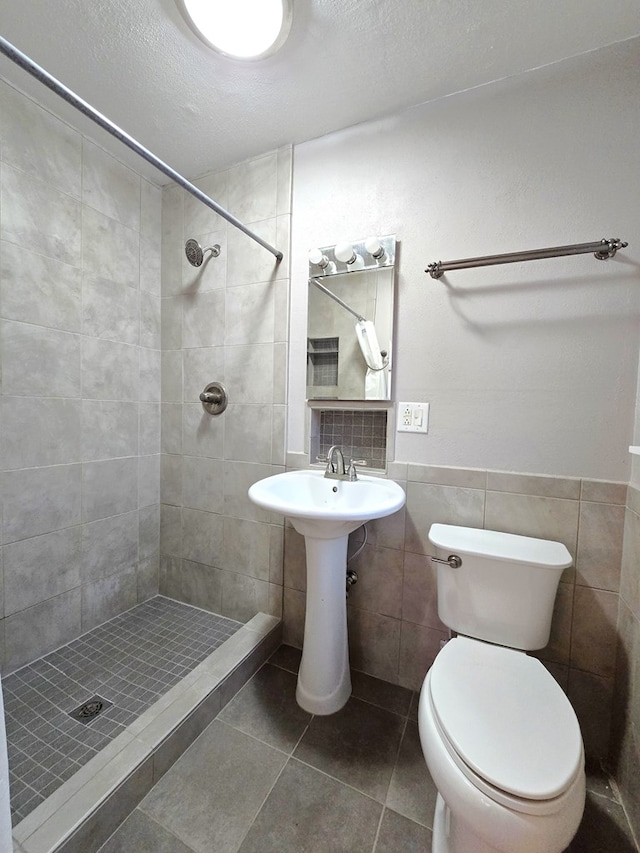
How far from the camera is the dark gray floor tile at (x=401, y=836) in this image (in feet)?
3.03

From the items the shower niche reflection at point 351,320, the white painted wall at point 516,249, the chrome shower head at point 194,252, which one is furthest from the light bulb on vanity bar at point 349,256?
the chrome shower head at point 194,252

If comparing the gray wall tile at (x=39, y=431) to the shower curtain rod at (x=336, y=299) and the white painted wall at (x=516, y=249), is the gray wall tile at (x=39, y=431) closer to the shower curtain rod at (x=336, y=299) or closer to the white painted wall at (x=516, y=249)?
the shower curtain rod at (x=336, y=299)

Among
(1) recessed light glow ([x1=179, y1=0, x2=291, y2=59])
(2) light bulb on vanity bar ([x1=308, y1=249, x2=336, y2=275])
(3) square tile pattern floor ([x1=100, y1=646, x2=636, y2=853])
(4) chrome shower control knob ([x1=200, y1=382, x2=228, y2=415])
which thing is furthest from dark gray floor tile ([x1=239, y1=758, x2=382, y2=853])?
(1) recessed light glow ([x1=179, y1=0, x2=291, y2=59])

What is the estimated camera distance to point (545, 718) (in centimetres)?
80

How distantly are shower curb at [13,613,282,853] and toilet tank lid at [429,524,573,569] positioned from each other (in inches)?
38.5

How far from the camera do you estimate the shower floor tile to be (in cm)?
105

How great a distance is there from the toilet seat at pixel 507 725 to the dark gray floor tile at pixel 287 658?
83 cm

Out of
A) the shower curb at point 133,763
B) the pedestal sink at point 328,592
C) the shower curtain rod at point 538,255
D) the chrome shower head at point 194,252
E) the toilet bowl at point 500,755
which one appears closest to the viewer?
the toilet bowl at point 500,755

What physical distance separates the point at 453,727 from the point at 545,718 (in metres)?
0.23

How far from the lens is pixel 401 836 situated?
0.95m

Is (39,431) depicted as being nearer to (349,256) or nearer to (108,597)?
(108,597)

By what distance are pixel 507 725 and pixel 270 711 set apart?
0.93 metres

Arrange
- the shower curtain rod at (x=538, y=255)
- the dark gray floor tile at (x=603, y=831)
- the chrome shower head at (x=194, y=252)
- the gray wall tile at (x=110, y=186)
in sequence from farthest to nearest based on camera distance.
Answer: the chrome shower head at (x=194, y=252) < the gray wall tile at (x=110, y=186) < the shower curtain rod at (x=538, y=255) < the dark gray floor tile at (x=603, y=831)

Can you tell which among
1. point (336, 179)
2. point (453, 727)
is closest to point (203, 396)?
point (336, 179)
